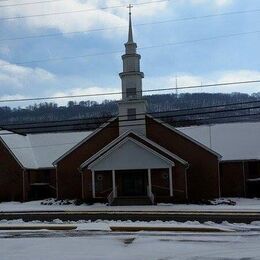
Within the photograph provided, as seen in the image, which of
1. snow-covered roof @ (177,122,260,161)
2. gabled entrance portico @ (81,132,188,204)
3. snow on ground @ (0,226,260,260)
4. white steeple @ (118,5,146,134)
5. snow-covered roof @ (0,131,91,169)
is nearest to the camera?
snow on ground @ (0,226,260,260)

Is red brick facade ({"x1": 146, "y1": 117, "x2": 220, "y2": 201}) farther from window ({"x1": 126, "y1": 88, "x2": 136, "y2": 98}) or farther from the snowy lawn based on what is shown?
the snowy lawn

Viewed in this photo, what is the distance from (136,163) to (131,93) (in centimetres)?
755

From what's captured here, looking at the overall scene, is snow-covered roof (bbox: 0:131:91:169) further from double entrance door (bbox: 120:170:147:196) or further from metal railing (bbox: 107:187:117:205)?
metal railing (bbox: 107:187:117:205)

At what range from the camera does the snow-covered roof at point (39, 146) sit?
165 feet

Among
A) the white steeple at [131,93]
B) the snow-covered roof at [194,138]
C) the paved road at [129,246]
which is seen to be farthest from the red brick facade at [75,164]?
the paved road at [129,246]

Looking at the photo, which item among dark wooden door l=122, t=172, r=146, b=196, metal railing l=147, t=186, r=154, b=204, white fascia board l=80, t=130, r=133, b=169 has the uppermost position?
white fascia board l=80, t=130, r=133, b=169

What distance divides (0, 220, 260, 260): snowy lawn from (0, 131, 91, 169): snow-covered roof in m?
30.7

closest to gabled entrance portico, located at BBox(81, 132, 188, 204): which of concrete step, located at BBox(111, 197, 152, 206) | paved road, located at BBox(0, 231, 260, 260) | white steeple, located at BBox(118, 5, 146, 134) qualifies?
concrete step, located at BBox(111, 197, 152, 206)

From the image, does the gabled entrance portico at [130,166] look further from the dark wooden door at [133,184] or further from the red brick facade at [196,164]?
the red brick facade at [196,164]

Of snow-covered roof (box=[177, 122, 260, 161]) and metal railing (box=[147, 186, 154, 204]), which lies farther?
snow-covered roof (box=[177, 122, 260, 161])

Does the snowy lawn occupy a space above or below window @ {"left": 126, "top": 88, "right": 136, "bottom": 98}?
below

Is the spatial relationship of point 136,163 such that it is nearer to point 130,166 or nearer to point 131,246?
point 130,166

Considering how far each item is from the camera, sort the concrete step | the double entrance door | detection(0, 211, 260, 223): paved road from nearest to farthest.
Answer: detection(0, 211, 260, 223): paved road, the concrete step, the double entrance door

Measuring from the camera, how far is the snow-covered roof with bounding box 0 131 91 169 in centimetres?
5028
